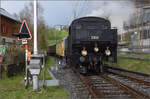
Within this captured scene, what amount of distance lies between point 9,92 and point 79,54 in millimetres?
4817

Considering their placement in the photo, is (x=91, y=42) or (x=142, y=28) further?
(x=142, y=28)

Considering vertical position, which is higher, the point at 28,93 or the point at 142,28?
the point at 142,28

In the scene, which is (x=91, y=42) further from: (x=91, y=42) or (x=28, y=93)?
(x=28, y=93)

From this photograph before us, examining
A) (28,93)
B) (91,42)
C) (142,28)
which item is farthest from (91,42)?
(142,28)

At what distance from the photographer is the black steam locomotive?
31.9 ft

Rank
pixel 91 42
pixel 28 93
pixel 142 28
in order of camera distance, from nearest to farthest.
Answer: pixel 28 93 → pixel 91 42 → pixel 142 28

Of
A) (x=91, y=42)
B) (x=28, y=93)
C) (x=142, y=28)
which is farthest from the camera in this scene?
(x=142, y=28)

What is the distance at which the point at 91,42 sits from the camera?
9805mm

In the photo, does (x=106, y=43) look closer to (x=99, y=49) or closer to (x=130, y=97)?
(x=99, y=49)

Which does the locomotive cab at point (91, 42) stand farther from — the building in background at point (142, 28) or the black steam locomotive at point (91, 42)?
the building in background at point (142, 28)

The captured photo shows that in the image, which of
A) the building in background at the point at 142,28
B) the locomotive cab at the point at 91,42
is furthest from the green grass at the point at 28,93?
the building in background at the point at 142,28

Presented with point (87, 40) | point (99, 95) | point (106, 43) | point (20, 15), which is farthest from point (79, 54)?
point (20, 15)

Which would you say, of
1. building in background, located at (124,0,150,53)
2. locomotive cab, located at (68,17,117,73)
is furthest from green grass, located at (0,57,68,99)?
building in background, located at (124,0,150,53)

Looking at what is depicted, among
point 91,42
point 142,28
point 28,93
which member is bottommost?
point 28,93
